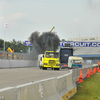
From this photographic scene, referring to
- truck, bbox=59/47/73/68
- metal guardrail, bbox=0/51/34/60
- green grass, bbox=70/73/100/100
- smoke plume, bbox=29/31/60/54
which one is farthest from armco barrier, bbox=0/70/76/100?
smoke plume, bbox=29/31/60/54

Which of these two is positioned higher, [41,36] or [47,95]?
[41,36]

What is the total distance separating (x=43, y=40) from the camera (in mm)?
61500

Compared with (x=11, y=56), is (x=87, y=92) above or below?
below

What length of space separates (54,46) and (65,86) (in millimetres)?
46139

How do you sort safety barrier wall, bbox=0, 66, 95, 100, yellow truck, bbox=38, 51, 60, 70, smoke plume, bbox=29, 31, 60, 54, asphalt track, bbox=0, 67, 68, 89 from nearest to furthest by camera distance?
safety barrier wall, bbox=0, 66, 95, 100
asphalt track, bbox=0, 67, 68, 89
yellow truck, bbox=38, 51, 60, 70
smoke plume, bbox=29, 31, 60, 54

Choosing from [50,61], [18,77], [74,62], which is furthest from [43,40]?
[18,77]

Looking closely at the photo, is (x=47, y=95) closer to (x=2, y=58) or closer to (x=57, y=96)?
(x=57, y=96)

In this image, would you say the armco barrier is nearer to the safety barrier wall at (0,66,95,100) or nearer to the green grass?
the safety barrier wall at (0,66,95,100)

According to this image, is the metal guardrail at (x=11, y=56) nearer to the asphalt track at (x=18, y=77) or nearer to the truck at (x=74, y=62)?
the truck at (x=74, y=62)

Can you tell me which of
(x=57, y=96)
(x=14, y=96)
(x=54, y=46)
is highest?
(x=54, y=46)

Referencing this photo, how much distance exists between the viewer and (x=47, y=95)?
6.70 meters

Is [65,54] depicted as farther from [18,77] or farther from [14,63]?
[18,77]

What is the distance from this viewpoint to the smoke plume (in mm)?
60156

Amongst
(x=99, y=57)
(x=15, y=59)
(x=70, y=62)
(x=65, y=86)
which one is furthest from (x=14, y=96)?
(x=99, y=57)
